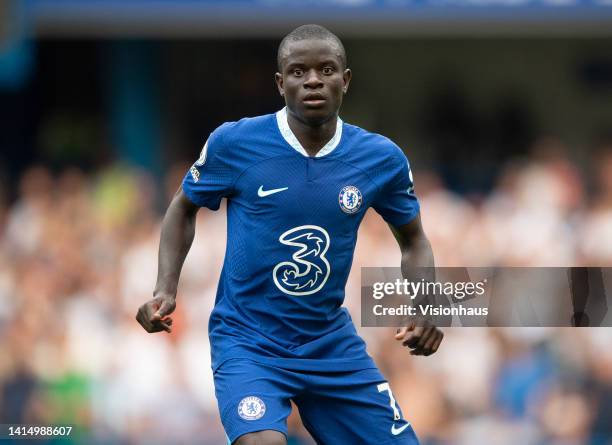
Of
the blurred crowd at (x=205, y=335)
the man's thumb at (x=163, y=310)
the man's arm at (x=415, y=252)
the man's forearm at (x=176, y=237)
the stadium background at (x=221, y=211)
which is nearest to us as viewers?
the man's thumb at (x=163, y=310)

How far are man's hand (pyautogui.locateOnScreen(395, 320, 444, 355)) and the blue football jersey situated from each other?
0.23 meters

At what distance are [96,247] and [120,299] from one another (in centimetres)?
103

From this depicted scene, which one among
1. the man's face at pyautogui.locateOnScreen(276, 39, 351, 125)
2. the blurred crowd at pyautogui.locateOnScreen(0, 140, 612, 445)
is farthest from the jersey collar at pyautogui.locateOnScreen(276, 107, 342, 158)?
the blurred crowd at pyautogui.locateOnScreen(0, 140, 612, 445)

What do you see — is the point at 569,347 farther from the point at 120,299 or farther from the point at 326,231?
the point at 326,231

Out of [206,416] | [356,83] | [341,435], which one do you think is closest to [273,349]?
[341,435]

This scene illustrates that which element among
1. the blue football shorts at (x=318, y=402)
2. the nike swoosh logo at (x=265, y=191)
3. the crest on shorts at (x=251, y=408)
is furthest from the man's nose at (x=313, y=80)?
the crest on shorts at (x=251, y=408)

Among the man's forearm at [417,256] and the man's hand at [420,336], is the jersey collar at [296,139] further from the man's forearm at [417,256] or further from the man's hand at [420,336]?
the man's hand at [420,336]

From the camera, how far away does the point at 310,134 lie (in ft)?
21.2

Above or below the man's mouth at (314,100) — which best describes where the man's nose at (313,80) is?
above

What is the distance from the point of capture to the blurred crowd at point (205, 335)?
10.7 m

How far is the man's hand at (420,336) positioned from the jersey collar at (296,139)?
90cm

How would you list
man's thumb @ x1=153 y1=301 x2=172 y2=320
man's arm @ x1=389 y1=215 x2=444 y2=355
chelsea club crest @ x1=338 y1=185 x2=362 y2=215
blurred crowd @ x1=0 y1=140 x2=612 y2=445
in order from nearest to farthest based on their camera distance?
man's thumb @ x1=153 y1=301 x2=172 y2=320
chelsea club crest @ x1=338 y1=185 x2=362 y2=215
man's arm @ x1=389 y1=215 x2=444 y2=355
blurred crowd @ x1=0 y1=140 x2=612 y2=445

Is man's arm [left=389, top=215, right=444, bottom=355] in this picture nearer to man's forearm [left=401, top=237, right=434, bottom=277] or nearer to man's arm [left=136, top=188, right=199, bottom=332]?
man's forearm [left=401, top=237, right=434, bottom=277]

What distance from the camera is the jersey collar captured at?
6449 millimetres
